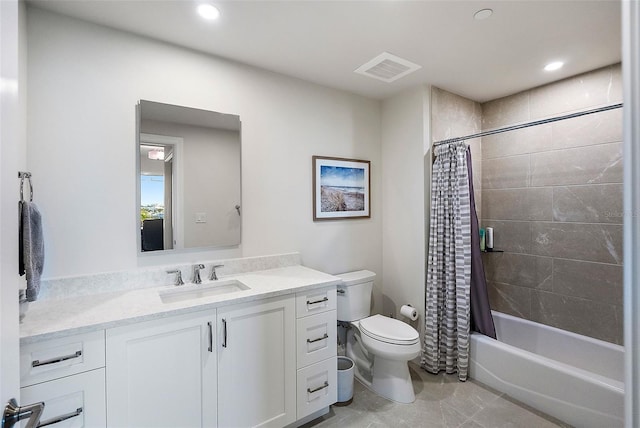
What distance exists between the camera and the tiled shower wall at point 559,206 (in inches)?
90.8

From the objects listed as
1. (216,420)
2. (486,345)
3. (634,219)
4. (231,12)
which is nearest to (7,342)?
(634,219)

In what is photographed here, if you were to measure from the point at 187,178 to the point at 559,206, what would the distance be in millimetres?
2952

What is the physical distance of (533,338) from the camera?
2672 millimetres

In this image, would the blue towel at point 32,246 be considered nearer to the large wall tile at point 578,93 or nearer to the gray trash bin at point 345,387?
the gray trash bin at point 345,387

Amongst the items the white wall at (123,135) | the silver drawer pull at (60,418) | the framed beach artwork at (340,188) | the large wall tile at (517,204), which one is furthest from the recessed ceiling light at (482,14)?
the silver drawer pull at (60,418)

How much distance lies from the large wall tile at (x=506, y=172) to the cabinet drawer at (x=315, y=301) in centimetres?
207

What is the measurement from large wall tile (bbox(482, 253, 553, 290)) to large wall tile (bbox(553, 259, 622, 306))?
0.25 feet

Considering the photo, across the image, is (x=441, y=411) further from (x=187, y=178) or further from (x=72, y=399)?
(x=187, y=178)

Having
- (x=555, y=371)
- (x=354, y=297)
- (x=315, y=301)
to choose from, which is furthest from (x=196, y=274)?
(x=555, y=371)

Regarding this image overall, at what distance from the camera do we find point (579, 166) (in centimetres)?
246

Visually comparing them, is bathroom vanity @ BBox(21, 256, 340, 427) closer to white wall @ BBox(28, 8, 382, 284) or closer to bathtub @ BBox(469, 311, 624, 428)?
white wall @ BBox(28, 8, 382, 284)

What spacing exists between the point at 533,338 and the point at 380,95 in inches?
102

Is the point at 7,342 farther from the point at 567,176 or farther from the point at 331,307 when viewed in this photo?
the point at 567,176

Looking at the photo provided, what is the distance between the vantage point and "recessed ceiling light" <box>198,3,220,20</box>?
1642 millimetres
